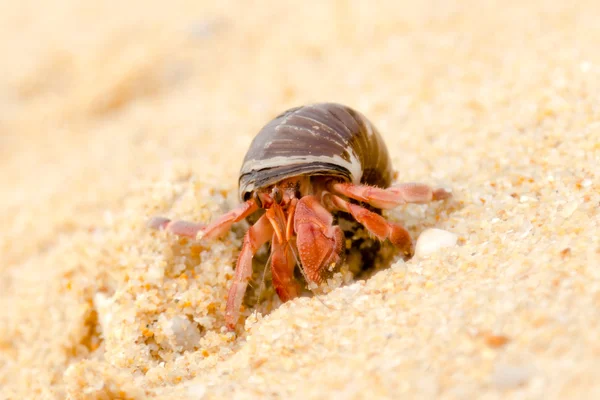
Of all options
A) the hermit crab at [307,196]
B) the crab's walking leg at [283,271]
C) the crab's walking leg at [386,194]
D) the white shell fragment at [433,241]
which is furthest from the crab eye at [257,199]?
→ the white shell fragment at [433,241]

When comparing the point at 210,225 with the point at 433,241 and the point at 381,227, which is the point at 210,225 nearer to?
the point at 381,227

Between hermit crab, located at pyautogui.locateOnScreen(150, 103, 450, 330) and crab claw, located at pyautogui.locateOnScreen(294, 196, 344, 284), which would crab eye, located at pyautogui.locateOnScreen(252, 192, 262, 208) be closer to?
hermit crab, located at pyautogui.locateOnScreen(150, 103, 450, 330)

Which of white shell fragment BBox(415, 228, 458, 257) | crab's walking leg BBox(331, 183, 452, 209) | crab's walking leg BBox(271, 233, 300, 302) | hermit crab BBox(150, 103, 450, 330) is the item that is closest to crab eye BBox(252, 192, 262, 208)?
hermit crab BBox(150, 103, 450, 330)

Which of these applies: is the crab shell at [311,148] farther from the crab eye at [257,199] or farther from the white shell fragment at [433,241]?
the white shell fragment at [433,241]

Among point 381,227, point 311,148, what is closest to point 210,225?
point 311,148

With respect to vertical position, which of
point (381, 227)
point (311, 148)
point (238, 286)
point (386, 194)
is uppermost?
point (311, 148)

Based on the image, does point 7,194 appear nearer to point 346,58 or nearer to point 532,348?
point 346,58

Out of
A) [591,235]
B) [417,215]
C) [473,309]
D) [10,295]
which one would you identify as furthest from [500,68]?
[10,295]
